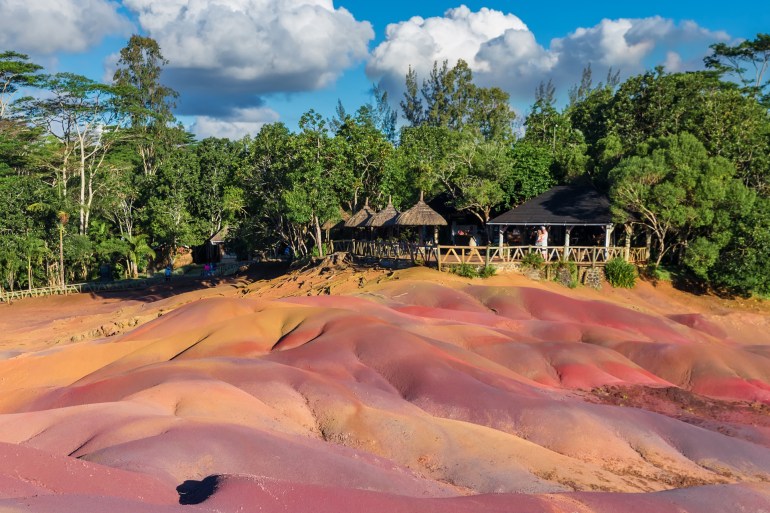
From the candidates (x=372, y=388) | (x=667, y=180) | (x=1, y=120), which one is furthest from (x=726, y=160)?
(x=1, y=120)

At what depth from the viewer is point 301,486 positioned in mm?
8938

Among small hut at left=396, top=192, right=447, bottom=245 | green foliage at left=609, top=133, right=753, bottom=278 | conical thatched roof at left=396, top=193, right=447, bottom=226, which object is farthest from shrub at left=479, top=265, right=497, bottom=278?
green foliage at left=609, top=133, right=753, bottom=278

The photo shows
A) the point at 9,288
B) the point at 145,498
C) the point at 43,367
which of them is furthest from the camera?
the point at 9,288

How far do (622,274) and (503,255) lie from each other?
20.8 ft

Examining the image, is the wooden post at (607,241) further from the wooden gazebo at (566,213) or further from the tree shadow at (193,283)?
the tree shadow at (193,283)

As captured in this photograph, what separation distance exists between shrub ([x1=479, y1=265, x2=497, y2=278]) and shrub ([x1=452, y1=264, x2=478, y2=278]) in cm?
31

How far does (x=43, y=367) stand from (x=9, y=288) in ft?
106

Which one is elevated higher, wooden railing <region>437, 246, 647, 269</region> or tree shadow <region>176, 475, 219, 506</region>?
wooden railing <region>437, 246, 647, 269</region>

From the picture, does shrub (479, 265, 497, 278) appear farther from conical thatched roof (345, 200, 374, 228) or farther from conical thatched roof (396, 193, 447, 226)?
conical thatched roof (345, 200, 374, 228)

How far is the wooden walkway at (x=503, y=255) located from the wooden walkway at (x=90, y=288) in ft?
62.1

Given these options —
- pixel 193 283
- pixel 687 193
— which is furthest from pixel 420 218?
pixel 193 283

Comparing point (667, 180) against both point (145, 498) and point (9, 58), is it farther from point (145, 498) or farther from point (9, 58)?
point (9, 58)

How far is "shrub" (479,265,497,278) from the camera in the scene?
31.2 m

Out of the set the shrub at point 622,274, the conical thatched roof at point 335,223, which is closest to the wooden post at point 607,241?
the shrub at point 622,274
